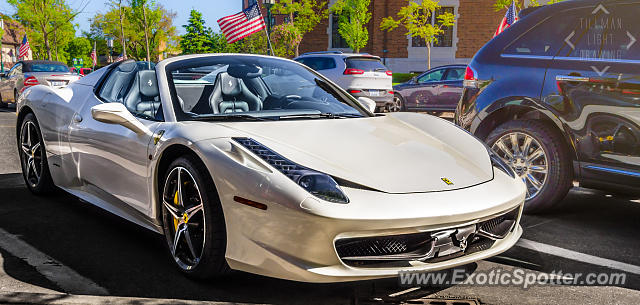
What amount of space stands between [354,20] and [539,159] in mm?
34346

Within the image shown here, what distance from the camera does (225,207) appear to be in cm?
304

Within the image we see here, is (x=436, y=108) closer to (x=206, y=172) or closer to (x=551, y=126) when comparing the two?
(x=551, y=126)

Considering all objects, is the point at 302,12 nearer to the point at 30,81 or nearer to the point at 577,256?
the point at 30,81

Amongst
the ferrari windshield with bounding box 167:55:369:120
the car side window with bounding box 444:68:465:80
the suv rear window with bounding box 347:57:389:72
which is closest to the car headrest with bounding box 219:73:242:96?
the ferrari windshield with bounding box 167:55:369:120

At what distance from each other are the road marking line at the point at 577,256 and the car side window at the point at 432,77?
42.0 feet

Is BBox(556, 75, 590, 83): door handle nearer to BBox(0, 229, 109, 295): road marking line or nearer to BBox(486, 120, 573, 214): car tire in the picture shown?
BBox(486, 120, 573, 214): car tire

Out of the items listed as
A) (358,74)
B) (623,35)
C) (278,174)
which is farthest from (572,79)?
(358,74)

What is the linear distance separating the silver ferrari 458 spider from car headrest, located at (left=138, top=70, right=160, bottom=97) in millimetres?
15

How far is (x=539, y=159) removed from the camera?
4.95 m

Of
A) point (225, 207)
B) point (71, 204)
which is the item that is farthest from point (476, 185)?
point (71, 204)

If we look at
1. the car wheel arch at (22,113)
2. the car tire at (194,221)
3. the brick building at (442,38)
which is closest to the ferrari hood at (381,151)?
the car tire at (194,221)

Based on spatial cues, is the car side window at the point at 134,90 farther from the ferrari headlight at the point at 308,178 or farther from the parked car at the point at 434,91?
the parked car at the point at 434,91

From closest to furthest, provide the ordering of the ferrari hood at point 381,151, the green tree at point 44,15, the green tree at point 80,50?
the ferrari hood at point 381,151
the green tree at point 44,15
the green tree at point 80,50

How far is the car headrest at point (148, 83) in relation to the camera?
4039 millimetres
